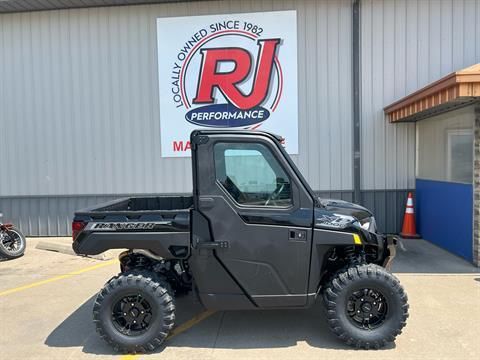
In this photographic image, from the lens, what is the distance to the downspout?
28.2ft

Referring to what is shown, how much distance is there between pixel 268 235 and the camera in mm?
3643

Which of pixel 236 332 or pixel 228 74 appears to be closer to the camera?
pixel 236 332

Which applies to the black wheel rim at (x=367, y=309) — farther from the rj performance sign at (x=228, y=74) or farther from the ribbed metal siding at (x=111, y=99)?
the rj performance sign at (x=228, y=74)

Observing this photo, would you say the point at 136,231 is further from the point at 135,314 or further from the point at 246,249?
the point at 246,249

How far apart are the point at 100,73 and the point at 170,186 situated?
315 cm

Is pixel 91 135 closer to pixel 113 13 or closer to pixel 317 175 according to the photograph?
pixel 113 13

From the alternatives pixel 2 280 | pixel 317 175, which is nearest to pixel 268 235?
pixel 2 280

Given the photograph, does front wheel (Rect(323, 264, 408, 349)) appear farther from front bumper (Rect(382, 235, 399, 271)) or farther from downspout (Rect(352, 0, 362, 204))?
downspout (Rect(352, 0, 362, 204))

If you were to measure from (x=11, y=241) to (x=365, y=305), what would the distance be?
7.07 m

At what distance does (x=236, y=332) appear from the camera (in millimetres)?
4070

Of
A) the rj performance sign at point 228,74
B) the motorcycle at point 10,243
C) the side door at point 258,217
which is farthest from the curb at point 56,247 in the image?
the side door at point 258,217

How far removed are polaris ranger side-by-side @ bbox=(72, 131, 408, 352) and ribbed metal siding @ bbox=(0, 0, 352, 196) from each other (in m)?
5.31

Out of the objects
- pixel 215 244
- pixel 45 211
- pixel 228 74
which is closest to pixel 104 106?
pixel 45 211

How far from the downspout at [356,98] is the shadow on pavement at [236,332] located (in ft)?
15.3
